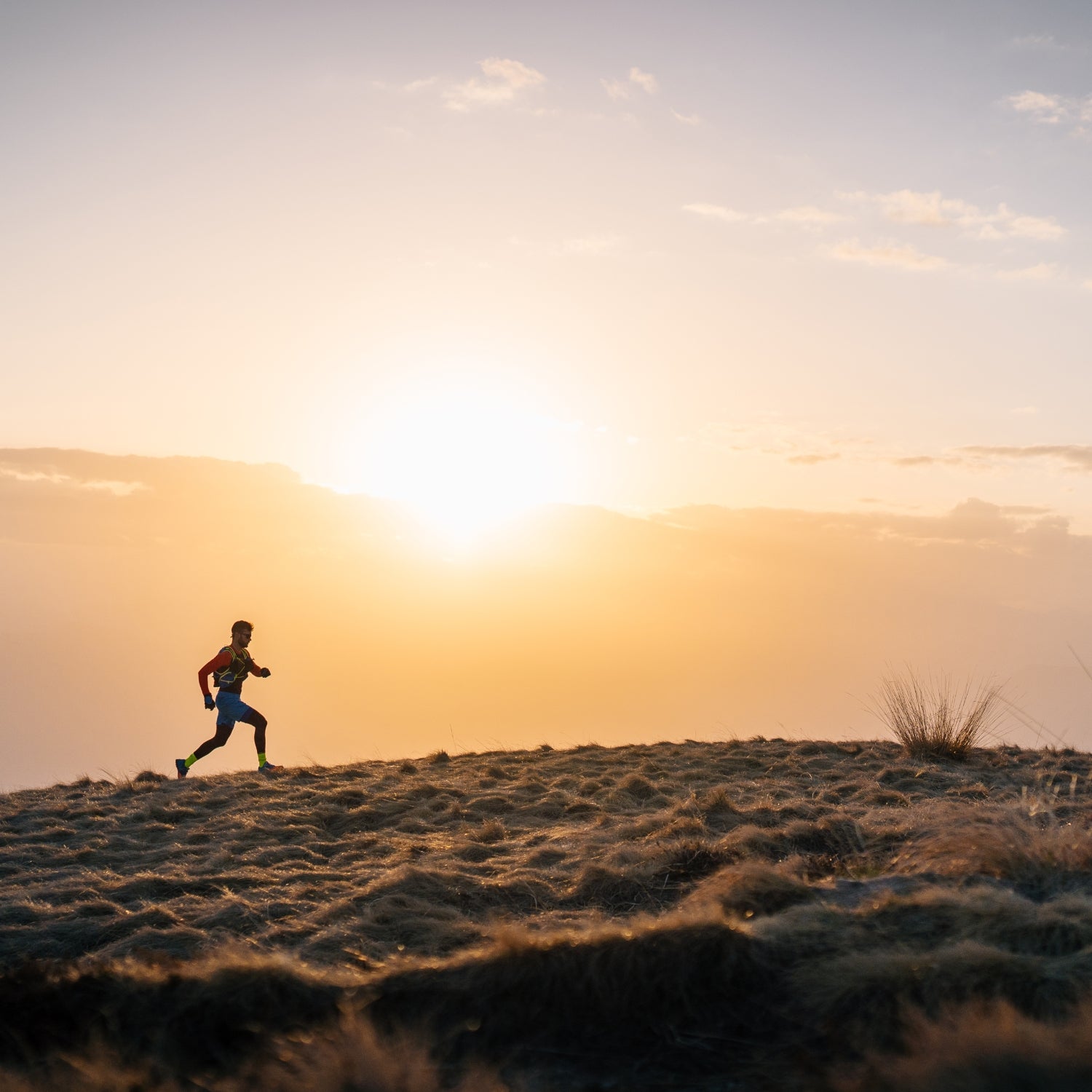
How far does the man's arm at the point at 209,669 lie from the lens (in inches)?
506

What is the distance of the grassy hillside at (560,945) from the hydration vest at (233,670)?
3.46 meters

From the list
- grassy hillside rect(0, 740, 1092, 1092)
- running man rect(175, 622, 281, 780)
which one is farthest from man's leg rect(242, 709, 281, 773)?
grassy hillside rect(0, 740, 1092, 1092)

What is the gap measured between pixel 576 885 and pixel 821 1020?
116 inches

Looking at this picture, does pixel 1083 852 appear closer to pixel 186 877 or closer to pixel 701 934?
pixel 701 934

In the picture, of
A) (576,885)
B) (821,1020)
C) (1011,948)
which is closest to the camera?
(821,1020)

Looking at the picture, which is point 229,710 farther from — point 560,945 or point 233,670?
point 560,945

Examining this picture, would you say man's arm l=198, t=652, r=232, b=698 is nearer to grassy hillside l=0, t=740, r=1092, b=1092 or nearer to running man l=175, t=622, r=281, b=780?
running man l=175, t=622, r=281, b=780

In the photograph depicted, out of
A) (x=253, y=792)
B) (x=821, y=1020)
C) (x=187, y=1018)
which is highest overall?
(x=821, y=1020)

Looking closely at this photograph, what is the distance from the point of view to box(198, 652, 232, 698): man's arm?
506 inches

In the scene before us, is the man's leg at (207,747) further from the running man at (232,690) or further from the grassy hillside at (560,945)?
the grassy hillside at (560,945)

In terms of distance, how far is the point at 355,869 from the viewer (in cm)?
739

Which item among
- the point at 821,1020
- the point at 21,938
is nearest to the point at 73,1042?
the point at 21,938

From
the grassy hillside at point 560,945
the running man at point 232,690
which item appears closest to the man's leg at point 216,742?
the running man at point 232,690

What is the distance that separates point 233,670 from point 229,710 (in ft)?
1.73
